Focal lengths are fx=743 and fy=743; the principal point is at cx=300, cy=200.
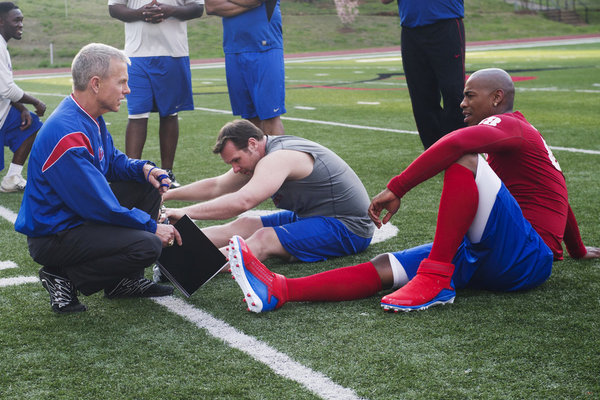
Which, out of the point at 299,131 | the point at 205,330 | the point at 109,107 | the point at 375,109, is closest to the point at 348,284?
the point at 205,330

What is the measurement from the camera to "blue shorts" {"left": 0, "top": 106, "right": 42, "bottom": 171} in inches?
254

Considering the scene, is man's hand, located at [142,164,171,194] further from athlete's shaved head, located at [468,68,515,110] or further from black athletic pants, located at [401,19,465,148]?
black athletic pants, located at [401,19,465,148]

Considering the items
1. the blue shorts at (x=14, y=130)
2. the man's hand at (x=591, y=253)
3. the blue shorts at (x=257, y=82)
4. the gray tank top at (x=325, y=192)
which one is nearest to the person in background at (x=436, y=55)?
the blue shorts at (x=257, y=82)

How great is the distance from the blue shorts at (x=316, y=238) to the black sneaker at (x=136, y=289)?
2.41 ft

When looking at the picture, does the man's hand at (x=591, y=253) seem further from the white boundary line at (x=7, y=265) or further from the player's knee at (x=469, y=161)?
the white boundary line at (x=7, y=265)

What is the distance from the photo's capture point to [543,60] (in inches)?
836

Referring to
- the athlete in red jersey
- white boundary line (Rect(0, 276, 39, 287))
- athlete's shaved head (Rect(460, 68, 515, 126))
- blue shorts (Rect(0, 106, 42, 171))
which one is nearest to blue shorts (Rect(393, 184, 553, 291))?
the athlete in red jersey

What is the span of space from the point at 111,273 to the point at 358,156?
4523 mm

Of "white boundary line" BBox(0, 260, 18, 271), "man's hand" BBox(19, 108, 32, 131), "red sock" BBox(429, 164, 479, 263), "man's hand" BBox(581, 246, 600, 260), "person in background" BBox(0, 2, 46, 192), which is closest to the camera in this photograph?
"red sock" BBox(429, 164, 479, 263)

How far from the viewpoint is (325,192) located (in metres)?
4.09

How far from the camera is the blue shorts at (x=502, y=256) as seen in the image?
3.20 metres

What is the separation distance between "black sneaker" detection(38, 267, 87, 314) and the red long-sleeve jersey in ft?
5.04

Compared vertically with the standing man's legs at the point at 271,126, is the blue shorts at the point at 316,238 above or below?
below

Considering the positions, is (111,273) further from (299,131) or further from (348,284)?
(299,131)
